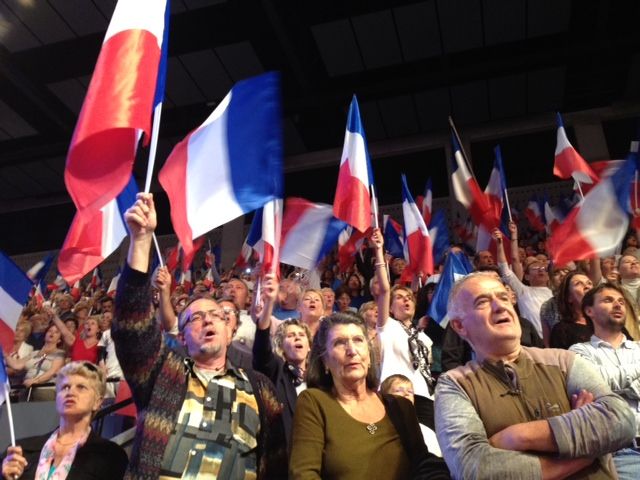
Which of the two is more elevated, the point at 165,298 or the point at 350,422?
the point at 165,298

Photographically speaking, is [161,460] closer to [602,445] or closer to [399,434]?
[399,434]

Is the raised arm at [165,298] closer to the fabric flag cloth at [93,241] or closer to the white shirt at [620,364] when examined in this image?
the fabric flag cloth at [93,241]

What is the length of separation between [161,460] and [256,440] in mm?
390

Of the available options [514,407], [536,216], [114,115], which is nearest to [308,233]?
[114,115]

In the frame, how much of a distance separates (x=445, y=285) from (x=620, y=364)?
2.22 m

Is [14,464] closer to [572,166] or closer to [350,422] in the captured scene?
[350,422]

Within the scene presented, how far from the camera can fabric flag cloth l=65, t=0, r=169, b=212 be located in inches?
91.0

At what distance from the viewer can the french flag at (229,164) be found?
2908mm

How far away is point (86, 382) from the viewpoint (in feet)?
9.00

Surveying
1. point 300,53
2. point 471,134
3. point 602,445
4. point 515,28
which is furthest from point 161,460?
point 471,134

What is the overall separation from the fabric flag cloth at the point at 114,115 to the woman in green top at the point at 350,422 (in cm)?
113

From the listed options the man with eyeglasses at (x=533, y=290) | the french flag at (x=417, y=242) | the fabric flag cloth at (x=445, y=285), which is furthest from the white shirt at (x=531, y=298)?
the french flag at (x=417, y=242)

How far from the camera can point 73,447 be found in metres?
2.57

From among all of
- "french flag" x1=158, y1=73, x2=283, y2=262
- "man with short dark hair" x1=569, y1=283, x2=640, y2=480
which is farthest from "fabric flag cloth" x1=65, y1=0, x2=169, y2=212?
"man with short dark hair" x1=569, y1=283, x2=640, y2=480
